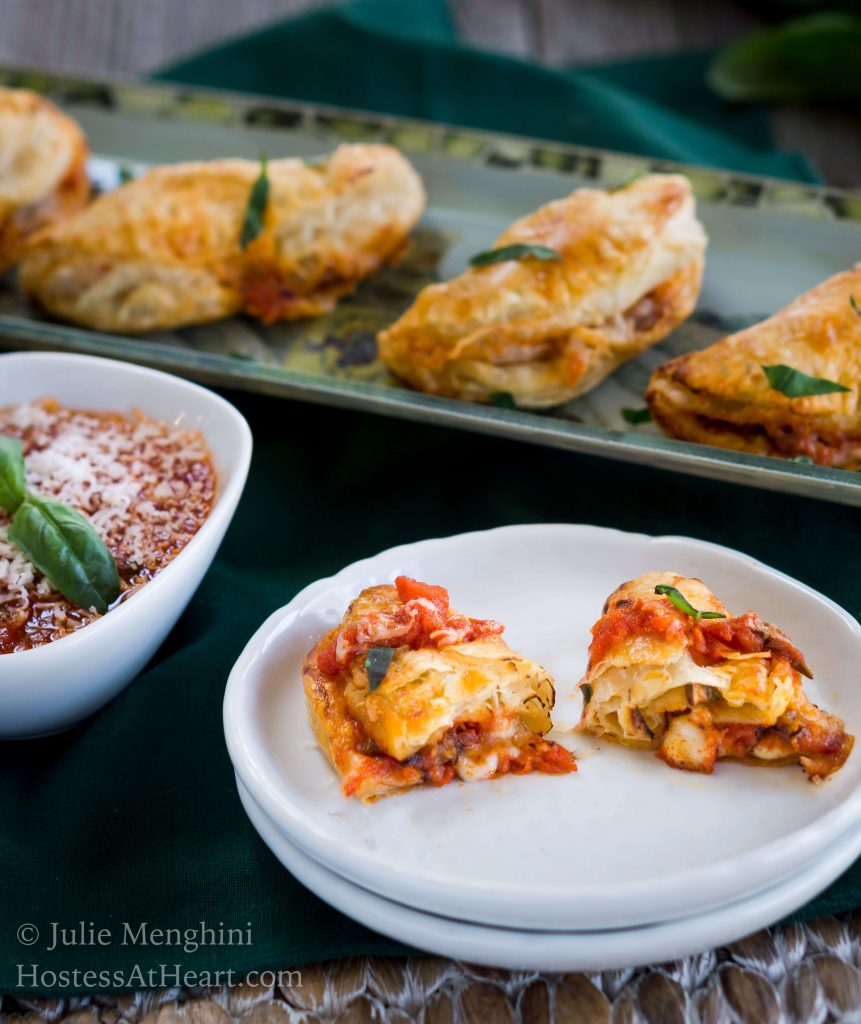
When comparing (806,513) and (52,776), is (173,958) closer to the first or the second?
(52,776)

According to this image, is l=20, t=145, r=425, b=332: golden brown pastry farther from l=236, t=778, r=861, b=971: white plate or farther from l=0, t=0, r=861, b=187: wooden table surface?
l=0, t=0, r=861, b=187: wooden table surface

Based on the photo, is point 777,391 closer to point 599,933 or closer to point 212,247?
point 599,933

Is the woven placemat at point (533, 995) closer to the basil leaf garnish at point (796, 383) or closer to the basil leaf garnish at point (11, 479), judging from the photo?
the basil leaf garnish at point (11, 479)

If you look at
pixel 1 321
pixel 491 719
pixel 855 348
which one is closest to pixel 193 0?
pixel 1 321

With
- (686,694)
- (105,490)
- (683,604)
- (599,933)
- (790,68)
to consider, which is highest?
(790,68)

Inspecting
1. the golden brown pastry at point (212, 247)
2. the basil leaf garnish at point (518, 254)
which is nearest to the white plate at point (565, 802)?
the basil leaf garnish at point (518, 254)

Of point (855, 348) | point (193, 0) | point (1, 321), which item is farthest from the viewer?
point (193, 0)

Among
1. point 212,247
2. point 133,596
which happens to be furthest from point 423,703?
point 212,247
